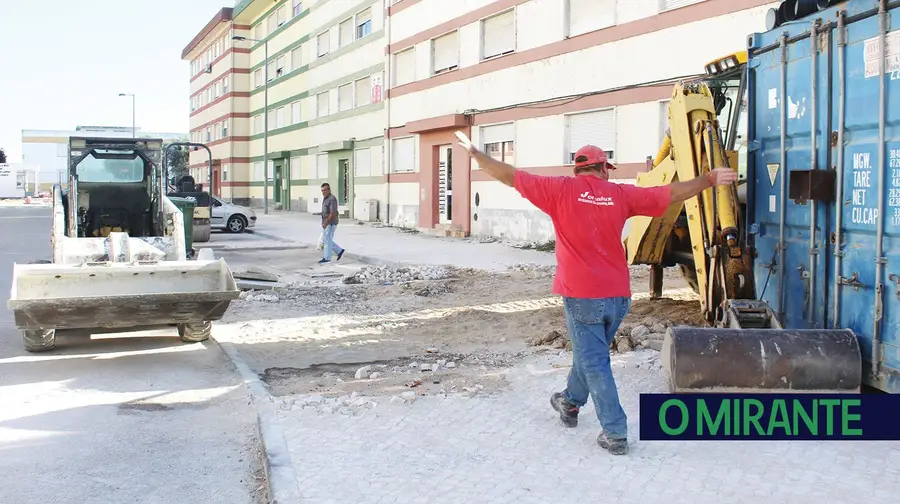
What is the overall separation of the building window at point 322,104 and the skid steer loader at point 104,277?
94.3ft

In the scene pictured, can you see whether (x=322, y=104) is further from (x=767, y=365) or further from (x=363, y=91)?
(x=767, y=365)

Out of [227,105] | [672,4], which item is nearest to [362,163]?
[672,4]

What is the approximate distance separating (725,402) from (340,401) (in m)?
2.75

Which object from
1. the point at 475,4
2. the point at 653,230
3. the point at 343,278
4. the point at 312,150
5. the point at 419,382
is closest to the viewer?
the point at 419,382

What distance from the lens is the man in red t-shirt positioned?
4.95 metres

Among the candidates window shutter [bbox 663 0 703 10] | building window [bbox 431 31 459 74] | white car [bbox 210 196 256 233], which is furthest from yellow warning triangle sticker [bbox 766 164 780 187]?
white car [bbox 210 196 256 233]

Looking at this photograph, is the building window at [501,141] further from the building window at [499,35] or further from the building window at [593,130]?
the building window at [593,130]

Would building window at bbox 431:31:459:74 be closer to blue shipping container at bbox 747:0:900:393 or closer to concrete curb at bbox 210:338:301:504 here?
blue shipping container at bbox 747:0:900:393

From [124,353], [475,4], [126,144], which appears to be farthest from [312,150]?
[124,353]

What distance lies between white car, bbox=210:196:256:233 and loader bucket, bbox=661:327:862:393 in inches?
914

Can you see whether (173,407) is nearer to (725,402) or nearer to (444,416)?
(444,416)

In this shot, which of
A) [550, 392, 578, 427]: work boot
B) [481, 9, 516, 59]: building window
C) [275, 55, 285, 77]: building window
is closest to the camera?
[550, 392, 578, 427]: work boot

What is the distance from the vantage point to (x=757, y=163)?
7234 mm

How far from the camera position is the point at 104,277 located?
7.89 metres
